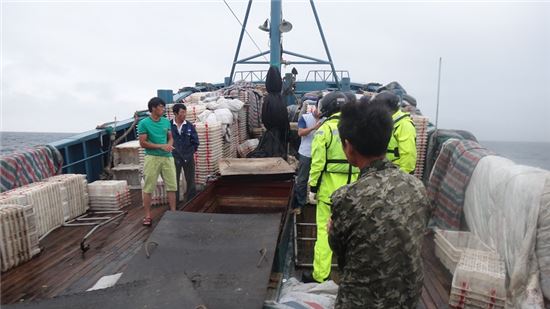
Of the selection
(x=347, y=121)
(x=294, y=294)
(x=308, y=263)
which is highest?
(x=347, y=121)

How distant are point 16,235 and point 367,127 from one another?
11.9ft

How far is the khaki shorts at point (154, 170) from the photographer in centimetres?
448

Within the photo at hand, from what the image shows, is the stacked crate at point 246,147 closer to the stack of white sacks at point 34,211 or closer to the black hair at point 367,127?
the stack of white sacks at point 34,211

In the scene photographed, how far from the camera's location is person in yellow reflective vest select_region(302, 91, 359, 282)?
3.09 metres

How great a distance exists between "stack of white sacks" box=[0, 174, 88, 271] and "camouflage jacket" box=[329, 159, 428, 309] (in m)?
3.37

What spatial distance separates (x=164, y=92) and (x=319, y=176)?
23.2 feet

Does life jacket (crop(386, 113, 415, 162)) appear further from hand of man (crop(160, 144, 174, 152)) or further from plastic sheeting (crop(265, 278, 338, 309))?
hand of man (crop(160, 144, 174, 152))

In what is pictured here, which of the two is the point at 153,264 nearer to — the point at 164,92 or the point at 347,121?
the point at 347,121

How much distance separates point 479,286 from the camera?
292 centimetres

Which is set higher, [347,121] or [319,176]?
[347,121]

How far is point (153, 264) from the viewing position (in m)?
2.71

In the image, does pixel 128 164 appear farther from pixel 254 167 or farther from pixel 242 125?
pixel 242 125

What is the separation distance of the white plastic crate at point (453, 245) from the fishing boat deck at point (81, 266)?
3.9 inches

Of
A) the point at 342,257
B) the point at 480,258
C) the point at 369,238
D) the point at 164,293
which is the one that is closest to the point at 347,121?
the point at 369,238
